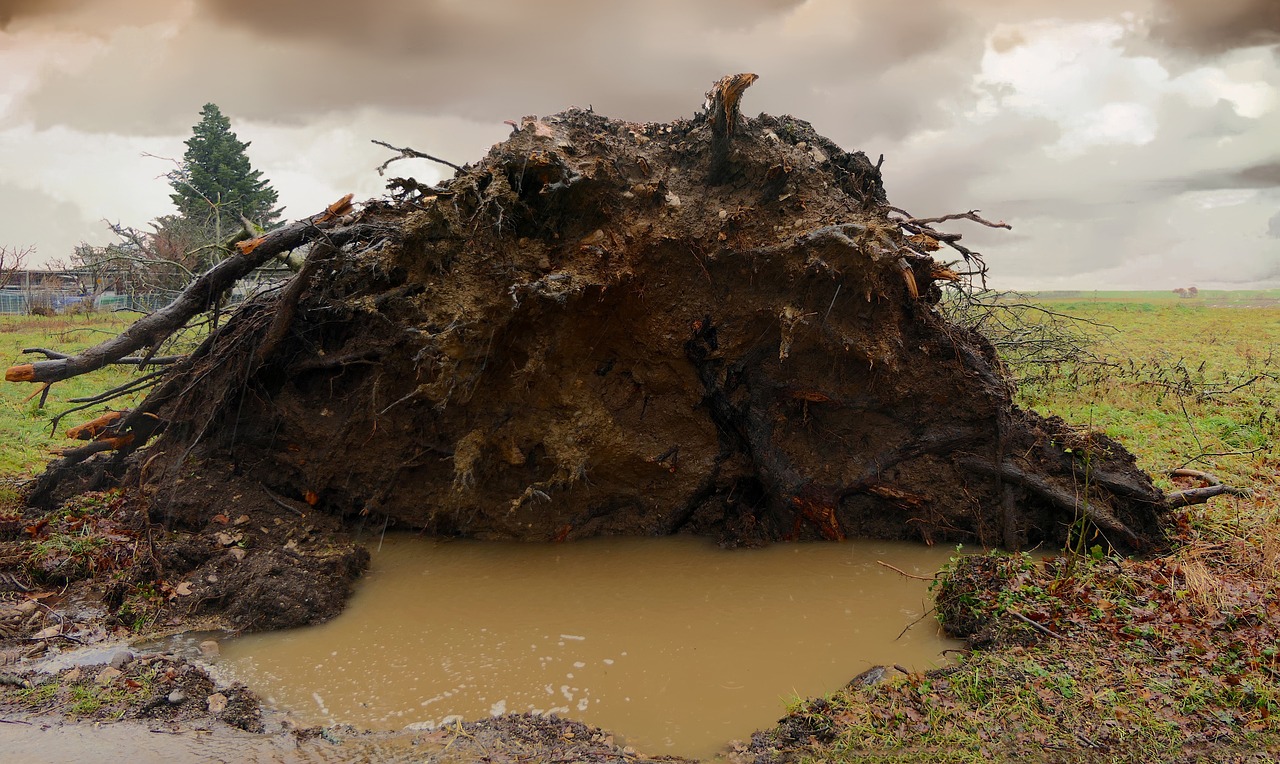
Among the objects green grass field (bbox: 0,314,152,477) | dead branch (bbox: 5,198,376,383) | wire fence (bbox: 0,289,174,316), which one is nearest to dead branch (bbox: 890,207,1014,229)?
dead branch (bbox: 5,198,376,383)

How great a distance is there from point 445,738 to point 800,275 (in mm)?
3947

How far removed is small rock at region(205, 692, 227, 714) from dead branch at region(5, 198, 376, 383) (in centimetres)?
344

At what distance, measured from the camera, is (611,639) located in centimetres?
475

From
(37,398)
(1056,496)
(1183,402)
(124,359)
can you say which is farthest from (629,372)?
(37,398)

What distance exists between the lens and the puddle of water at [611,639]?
4.00m

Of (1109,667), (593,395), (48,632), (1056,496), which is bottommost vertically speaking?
(48,632)

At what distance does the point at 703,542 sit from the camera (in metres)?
6.48

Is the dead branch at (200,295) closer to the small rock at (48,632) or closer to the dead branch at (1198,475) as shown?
the small rock at (48,632)

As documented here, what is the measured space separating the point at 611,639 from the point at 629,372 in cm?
231

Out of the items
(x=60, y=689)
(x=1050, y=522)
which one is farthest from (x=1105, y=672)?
(x=60, y=689)

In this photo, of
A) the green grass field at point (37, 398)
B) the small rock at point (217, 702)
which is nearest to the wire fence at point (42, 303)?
the green grass field at point (37, 398)

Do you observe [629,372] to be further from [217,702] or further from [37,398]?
[37,398]

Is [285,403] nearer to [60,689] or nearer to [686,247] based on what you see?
[60,689]

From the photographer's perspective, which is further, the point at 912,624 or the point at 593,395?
the point at 593,395
